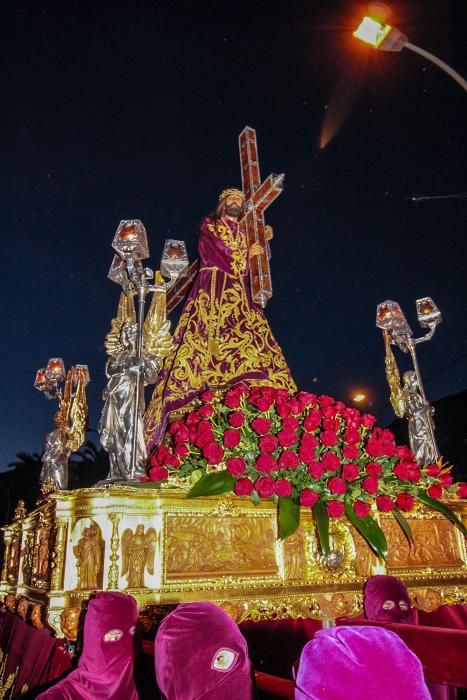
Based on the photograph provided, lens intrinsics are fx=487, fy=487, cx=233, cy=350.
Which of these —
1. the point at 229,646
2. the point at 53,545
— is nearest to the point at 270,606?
the point at 53,545

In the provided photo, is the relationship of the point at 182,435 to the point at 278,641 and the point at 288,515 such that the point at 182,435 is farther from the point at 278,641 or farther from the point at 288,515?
the point at 278,641

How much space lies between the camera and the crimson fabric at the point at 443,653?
234 centimetres

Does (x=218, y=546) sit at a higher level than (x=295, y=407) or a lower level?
lower

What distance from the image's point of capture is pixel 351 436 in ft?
11.8

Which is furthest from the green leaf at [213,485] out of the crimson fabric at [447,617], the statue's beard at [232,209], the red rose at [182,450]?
the statue's beard at [232,209]

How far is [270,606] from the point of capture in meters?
3.12

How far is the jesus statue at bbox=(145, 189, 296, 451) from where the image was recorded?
16.6 ft

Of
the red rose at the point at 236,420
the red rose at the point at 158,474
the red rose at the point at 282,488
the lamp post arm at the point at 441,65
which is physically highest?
the lamp post arm at the point at 441,65

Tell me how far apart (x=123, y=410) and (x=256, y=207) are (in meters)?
3.82

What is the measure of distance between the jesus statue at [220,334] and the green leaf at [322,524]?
1.88 meters

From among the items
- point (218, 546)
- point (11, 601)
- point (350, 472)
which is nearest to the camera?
point (218, 546)

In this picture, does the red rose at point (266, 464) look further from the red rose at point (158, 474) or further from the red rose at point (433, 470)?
the red rose at point (433, 470)

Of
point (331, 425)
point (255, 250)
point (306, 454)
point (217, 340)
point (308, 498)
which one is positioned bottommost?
point (308, 498)

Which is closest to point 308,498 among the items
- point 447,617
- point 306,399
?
point 306,399
